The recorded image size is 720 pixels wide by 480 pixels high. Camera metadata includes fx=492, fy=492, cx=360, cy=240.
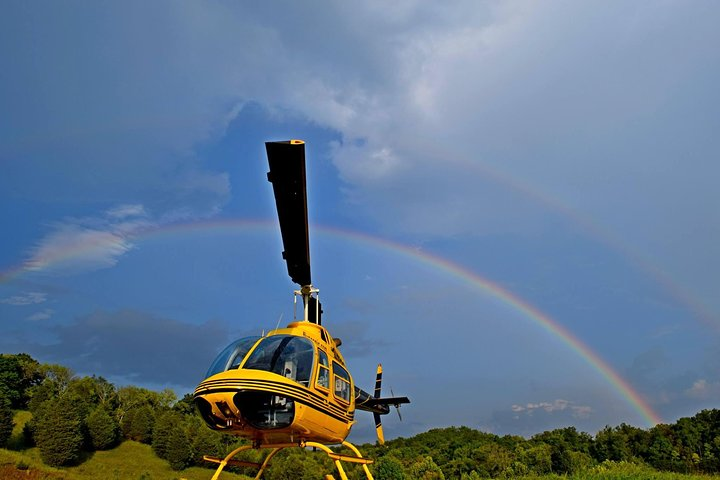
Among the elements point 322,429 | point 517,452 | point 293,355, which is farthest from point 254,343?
point 517,452

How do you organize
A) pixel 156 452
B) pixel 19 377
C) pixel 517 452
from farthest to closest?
pixel 19 377, pixel 517 452, pixel 156 452

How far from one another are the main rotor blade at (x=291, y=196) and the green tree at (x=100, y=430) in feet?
158

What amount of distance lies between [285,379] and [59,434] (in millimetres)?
43383

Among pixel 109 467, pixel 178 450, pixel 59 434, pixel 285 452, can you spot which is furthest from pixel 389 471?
pixel 59 434

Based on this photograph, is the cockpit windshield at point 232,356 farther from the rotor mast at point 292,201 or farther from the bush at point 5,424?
the bush at point 5,424

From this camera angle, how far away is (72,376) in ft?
227

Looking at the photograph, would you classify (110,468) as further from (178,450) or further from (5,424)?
(5,424)

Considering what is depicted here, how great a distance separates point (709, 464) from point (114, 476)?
50.0 m

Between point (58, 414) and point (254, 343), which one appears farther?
point (58, 414)

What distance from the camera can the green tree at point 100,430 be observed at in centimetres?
4791

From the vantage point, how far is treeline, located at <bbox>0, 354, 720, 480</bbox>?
42062mm

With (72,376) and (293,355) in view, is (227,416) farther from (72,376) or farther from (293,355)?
(72,376)

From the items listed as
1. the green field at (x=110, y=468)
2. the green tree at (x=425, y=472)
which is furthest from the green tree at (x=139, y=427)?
the green tree at (x=425, y=472)

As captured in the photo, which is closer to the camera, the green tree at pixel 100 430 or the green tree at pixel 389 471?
the green tree at pixel 389 471
